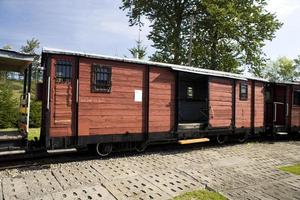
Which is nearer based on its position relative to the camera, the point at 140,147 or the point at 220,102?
the point at 140,147

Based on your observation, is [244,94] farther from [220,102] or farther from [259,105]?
[220,102]

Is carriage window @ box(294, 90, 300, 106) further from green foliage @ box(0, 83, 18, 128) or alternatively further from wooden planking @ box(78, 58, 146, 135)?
green foliage @ box(0, 83, 18, 128)

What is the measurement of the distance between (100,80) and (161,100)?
2.67 meters

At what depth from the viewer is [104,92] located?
33.5ft

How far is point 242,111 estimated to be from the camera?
50.2 feet

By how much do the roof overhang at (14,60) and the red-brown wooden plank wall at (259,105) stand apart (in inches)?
447

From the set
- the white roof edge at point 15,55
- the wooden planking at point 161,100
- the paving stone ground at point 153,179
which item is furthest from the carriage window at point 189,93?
the white roof edge at point 15,55

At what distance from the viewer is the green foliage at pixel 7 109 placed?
62.5 feet

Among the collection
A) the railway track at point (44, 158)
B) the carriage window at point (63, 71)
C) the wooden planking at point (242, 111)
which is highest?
the carriage window at point (63, 71)

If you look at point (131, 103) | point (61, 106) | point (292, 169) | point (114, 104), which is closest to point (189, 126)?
point (131, 103)

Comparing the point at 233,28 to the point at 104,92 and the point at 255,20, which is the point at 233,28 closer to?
the point at 255,20

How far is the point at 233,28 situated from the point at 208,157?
1832 centimetres

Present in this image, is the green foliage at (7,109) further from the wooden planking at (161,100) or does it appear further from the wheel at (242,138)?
the wheel at (242,138)

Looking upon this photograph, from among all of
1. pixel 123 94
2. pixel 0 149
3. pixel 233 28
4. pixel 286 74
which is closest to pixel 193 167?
pixel 123 94
